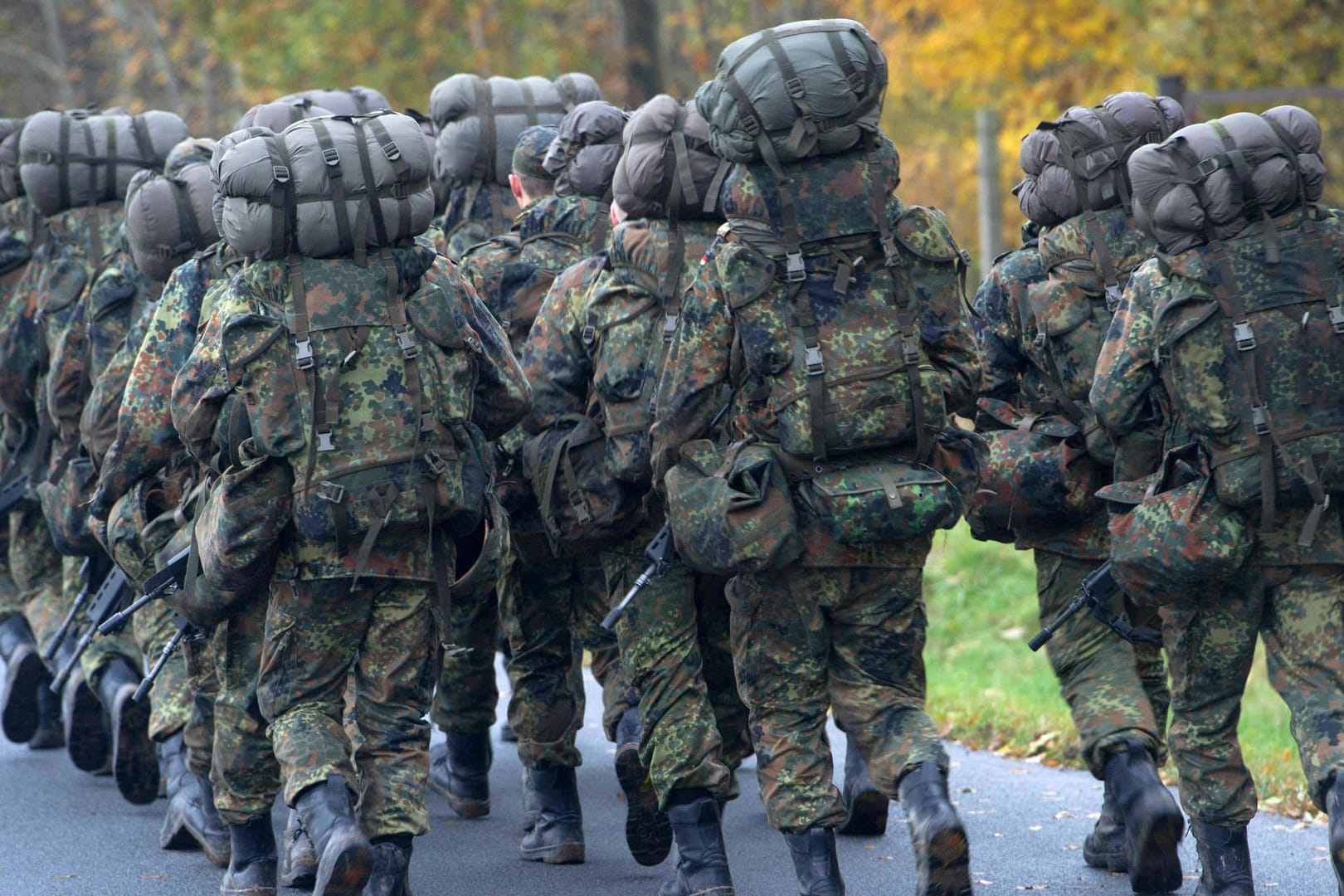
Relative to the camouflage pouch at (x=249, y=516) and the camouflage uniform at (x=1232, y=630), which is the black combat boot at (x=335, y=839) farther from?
the camouflage uniform at (x=1232, y=630)

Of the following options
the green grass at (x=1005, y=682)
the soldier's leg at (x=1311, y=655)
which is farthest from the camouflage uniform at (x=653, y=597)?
the soldier's leg at (x=1311, y=655)

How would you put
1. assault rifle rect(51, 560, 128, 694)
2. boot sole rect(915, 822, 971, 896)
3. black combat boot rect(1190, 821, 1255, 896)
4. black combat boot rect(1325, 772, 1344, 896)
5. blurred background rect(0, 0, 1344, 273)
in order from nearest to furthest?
black combat boot rect(1325, 772, 1344, 896)
boot sole rect(915, 822, 971, 896)
black combat boot rect(1190, 821, 1255, 896)
assault rifle rect(51, 560, 128, 694)
blurred background rect(0, 0, 1344, 273)

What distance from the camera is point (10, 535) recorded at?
8.27 metres

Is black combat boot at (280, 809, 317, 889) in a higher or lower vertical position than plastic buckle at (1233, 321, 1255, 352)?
lower

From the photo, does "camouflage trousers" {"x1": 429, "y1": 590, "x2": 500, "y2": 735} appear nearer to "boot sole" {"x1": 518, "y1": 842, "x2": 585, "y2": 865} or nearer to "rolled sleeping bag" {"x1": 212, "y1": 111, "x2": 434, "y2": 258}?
"boot sole" {"x1": 518, "y1": 842, "x2": 585, "y2": 865}

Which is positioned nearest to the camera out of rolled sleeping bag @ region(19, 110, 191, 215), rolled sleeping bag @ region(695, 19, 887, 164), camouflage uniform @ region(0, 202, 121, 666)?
rolled sleeping bag @ region(695, 19, 887, 164)

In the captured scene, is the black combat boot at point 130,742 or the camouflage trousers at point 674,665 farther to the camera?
the black combat boot at point 130,742

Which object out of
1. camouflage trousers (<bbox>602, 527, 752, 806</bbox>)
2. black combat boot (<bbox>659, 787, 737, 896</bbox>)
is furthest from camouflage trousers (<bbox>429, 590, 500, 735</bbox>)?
black combat boot (<bbox>659, 787, 737, 896</bbox>)

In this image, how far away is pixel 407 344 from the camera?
5059mm

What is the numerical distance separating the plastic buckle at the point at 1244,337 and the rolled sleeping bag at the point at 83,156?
4.87 m

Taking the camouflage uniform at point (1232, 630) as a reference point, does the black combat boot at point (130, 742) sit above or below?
below

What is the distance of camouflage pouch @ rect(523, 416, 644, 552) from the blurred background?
5.42 meters

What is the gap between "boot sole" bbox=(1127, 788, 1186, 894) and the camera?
17.0 feet

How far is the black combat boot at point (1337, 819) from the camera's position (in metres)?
4.46
